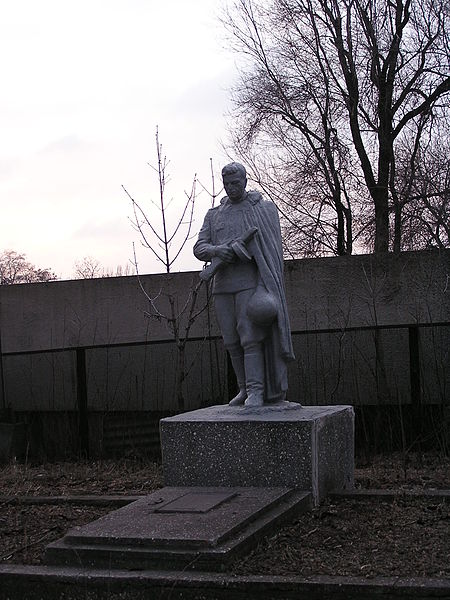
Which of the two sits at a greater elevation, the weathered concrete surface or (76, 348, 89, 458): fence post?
(76, 348, 89, 458): fence post

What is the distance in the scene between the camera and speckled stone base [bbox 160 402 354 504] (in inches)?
265

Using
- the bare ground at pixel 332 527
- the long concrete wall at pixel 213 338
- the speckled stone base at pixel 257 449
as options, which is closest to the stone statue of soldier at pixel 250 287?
the speckled stone base at pixel 257 449

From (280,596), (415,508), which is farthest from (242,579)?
(415,508)

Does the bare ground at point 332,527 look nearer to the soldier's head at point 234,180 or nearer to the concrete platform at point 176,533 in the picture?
the concrete platform at point 176,533

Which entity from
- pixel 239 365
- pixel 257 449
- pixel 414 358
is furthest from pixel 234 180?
pixel 414 358

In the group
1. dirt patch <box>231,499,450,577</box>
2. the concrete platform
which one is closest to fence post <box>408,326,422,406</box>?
dirt patch <box>231,499,450,577</box>

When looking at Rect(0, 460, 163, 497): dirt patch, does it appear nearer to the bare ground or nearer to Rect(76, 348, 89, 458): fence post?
the bare ground

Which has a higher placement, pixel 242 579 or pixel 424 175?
pixel 424 175

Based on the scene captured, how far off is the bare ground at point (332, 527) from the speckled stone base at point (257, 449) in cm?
32

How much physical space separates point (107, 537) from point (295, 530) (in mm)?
1253

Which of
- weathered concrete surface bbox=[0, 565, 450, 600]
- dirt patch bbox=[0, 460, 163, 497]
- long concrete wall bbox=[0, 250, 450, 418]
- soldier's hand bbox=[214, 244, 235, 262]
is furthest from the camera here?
long concrete wall bbox=[0, 250, 450, 418]

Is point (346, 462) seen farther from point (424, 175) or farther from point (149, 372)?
point (424, 175)

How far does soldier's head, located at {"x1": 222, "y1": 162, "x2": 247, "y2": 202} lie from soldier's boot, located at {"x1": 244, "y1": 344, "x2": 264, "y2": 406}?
1.23 metres

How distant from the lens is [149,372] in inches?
468
